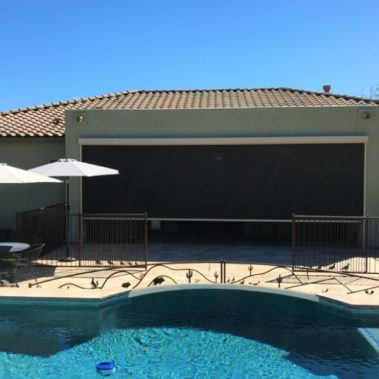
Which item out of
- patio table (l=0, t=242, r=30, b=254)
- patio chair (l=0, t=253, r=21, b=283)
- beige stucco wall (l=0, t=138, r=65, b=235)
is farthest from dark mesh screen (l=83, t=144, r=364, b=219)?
patio chair (l=0, t=253, r=21, b=283)

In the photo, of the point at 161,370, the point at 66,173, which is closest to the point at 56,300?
the point at 161,370

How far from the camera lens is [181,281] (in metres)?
10.6

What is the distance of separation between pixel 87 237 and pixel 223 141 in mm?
5423

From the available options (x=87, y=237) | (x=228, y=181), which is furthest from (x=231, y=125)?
(x=87, y=237)

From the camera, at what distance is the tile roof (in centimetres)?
1755

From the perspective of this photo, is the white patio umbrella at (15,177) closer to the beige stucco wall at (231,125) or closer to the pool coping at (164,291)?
the pool coping at (164,291)

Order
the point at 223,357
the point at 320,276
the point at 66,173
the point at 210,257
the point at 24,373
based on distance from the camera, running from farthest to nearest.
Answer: the point at 210,257, the point at 66,173, the point at 320,276, the point at 223,357, the point at 24,373

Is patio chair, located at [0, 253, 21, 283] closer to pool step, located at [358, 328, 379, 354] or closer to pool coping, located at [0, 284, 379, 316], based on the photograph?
pool coping, located at [0, 284, 379, 316]

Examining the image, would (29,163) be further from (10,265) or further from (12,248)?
(10,265)

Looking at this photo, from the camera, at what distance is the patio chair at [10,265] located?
32.7 feet

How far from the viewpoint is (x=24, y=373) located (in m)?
6.96

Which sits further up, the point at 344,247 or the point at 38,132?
the point at 38,132

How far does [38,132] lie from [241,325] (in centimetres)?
1098

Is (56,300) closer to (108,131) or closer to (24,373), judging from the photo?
(24,373)
